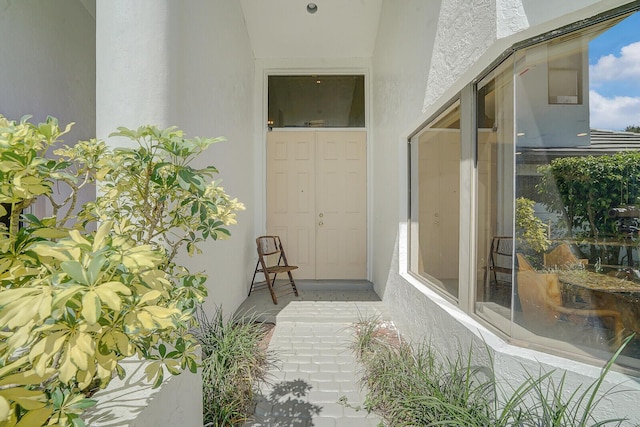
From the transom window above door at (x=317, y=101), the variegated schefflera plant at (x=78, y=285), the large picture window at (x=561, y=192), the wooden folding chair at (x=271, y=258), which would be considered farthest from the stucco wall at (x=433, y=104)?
the variegated schefflera plant at (x=78, y=285)

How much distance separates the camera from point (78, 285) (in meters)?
0.55

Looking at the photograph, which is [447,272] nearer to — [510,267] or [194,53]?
[510,267]

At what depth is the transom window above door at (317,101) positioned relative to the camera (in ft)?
15.8

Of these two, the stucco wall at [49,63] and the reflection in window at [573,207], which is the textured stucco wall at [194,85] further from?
the reflection in window at [573,207]

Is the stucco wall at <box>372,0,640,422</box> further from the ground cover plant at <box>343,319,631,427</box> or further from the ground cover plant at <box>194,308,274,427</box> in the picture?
the ground cover plant at <box>194,308,274,427</box>

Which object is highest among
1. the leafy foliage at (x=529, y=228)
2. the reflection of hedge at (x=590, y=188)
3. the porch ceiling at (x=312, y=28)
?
the porch ceiling at (x=312, y=28)

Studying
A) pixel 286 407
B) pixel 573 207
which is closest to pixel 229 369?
pixel 286 407

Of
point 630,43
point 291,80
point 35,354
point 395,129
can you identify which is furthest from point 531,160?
point 291,80

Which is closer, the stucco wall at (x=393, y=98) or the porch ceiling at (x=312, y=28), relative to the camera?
the stucco wall at (x=393, y=98)

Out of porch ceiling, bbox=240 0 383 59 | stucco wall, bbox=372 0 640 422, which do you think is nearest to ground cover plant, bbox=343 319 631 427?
stucco wall, bbox=372 0 640 422

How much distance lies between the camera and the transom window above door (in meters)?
4.83

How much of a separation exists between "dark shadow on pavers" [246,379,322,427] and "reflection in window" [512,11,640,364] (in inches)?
56.3

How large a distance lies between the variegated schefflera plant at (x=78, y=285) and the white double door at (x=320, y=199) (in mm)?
3614

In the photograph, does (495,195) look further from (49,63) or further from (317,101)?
(49,63)
